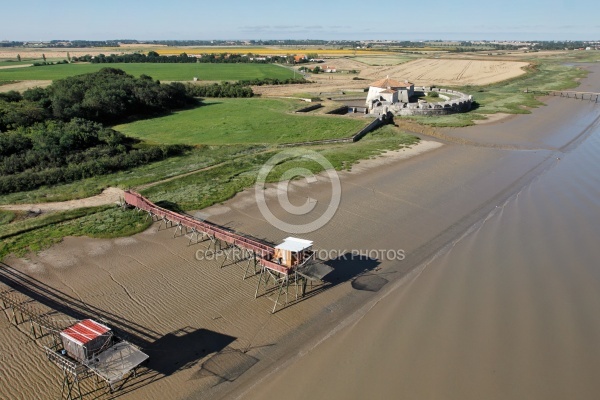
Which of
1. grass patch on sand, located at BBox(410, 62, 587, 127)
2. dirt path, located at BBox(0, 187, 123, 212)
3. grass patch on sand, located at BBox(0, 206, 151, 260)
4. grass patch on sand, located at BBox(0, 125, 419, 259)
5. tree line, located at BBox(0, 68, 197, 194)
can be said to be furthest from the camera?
grass patch on sand, located at BBox(410, 62, 587, 127)

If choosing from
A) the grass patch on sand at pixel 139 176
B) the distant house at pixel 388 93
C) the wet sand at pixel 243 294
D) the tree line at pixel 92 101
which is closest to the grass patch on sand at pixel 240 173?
the wet sand at pixel 243 294

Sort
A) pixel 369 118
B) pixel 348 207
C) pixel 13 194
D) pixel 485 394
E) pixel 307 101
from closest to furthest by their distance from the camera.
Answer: pixel 485 394, pixel 348 207, pixel 13 194, pixel 369 118, pixel 307 101

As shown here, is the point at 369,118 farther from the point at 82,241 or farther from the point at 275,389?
the point at 275,389

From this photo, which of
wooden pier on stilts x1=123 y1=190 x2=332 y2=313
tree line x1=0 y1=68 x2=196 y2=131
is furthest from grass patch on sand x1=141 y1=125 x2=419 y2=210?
tree line x1=0 y1=68 x2=196 y2=131

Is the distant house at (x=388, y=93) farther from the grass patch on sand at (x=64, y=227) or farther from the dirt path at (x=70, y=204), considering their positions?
the grass patch on sand at (x=64, y=227)

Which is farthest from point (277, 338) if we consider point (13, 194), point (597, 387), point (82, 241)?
point (13, 194)

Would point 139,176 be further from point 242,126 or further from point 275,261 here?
point 242,126

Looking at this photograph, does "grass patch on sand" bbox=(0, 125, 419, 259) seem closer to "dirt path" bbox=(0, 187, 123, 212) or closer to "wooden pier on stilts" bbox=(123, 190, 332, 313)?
"dirt path" bbox=(0, 187, 123, 212)
